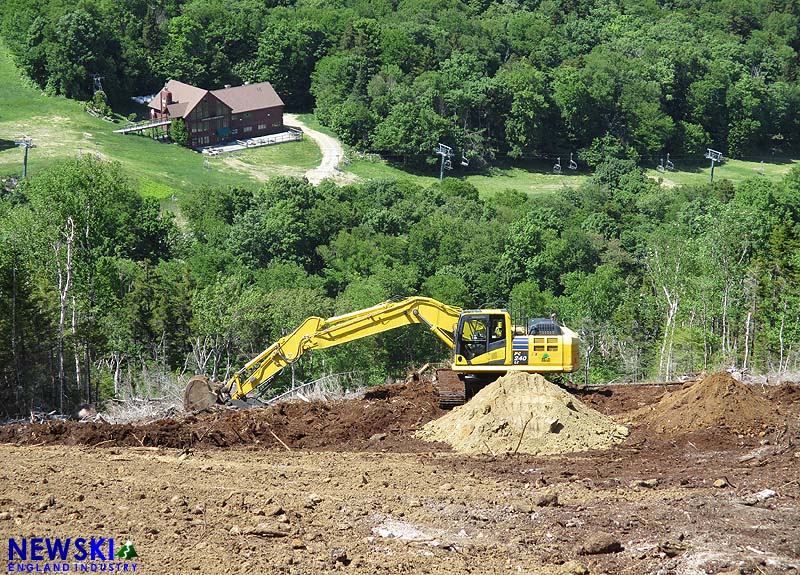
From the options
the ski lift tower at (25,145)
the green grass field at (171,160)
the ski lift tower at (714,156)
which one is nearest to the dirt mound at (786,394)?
the green grass field at (171,160)

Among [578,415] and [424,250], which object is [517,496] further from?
[424,250]

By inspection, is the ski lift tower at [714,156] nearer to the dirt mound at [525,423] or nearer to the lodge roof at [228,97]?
the lodge roof at [228,97]

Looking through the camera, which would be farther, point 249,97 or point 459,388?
point 249,97

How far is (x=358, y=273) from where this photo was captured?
54094 mm

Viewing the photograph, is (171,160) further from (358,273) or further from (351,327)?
(351,327)

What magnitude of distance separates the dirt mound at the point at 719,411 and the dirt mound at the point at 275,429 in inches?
173

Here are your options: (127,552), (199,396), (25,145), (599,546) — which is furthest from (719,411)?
(25,145)

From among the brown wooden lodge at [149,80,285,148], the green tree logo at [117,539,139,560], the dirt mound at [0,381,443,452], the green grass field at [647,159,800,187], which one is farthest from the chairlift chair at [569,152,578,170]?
the green tree logo at [117,539,139,560]

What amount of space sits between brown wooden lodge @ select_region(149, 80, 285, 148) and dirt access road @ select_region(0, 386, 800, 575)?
5692 cm

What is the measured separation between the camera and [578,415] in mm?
20328

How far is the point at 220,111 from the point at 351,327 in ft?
188

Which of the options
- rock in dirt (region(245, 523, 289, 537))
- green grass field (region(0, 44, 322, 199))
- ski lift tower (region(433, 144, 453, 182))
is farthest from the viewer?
ski lift tower (region(433, 144, 453, 182))

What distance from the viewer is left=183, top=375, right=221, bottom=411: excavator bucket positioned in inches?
894

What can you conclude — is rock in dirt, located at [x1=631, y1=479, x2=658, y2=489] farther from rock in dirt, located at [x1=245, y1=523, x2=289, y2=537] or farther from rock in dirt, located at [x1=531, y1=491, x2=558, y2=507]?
rock in dirt, located at [x1=245, y1=523, x2=289, y2=537]
